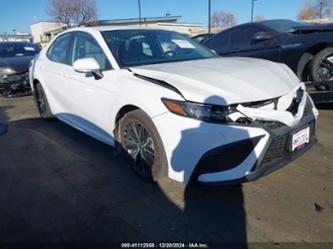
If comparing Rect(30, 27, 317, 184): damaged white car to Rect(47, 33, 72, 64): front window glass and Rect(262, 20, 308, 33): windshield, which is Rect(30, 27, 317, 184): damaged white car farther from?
Rect(262, 20, 308, 33): windshield

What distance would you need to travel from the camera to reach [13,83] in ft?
26.4

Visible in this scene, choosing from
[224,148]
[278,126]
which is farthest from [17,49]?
[278,126]

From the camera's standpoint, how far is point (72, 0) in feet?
152

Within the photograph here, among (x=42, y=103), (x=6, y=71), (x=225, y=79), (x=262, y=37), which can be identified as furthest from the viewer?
(x=6, y=71)

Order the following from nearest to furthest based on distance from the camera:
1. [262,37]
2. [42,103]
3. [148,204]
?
1. [148,204]
2. [42,103]
3. [262,37]

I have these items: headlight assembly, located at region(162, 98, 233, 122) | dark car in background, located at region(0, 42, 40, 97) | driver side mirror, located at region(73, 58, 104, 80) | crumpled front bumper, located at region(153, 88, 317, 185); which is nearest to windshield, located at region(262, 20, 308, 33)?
crumpled front bumper, located at region(153, 88, 317, 185)

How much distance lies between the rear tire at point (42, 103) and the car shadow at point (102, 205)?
1.38 m

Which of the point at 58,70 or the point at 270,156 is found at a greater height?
the point at 58,70

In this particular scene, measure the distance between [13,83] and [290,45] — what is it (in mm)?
6516

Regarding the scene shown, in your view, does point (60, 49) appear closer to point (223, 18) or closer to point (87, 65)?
point (87, 65)

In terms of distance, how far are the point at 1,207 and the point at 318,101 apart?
177 inches

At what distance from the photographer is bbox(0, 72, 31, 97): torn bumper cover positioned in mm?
7977

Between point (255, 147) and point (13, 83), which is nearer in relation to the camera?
point (255, 147)

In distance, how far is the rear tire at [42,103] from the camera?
5324 mm
